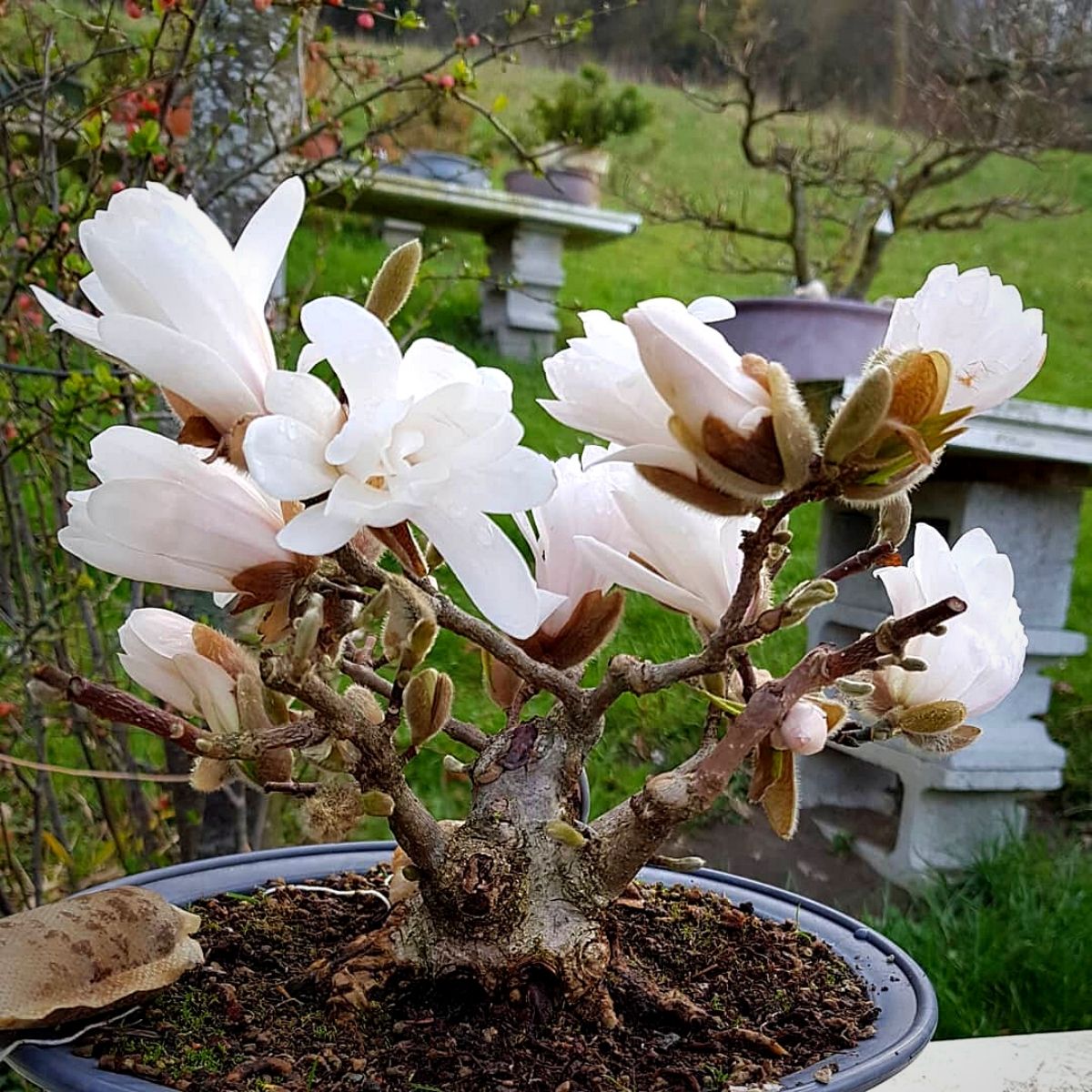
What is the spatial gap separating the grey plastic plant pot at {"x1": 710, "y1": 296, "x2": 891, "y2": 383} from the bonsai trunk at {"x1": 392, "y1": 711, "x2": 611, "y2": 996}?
147 cm

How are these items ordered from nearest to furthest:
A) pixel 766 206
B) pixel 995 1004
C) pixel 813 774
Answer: pixel 995 1004 → pixel 813 774 → pixel 766 206

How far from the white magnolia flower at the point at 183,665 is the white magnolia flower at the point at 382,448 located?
150mm

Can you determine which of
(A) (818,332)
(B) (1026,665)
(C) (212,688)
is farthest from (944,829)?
(C) (212,688)

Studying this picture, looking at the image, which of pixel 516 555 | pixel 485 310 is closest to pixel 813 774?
pixel 516 555

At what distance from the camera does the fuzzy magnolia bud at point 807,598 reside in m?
0.39

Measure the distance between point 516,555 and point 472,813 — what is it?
185mm

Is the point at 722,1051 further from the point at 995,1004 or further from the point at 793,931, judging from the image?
the point at 995,1004

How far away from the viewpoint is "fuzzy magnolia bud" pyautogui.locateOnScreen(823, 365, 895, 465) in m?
0.34

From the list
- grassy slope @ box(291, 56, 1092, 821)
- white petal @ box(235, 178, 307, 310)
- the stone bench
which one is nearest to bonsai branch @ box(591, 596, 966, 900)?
white petal @ box(235, 178, 307, 310)

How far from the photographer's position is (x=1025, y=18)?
2.35 metres

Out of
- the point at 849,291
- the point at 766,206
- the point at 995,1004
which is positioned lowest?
the point at 995,1004

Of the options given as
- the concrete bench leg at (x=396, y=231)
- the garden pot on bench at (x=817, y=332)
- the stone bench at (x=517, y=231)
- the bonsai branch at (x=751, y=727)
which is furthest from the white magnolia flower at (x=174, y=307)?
the concrete bench leg at (x=396, y=231)

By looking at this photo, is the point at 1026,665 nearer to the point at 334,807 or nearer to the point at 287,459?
the point at 334,807

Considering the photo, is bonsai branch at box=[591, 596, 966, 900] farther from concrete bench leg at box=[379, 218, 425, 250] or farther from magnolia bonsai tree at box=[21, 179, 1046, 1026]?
concrete bench leg at box=[379, 218, 425, 250]
